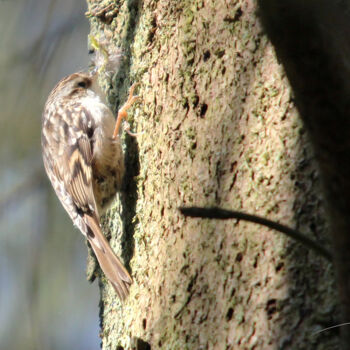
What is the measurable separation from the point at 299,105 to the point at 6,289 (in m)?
2.91

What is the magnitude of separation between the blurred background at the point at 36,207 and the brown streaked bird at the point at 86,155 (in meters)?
0.19

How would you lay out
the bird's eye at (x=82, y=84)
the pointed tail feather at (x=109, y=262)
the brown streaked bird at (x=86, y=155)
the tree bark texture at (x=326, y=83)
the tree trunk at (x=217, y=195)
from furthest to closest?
the bird's eye at (x=82, y=84) < the brown streaked bird at (x=86, y=155) < the pointed tail feather at (x=109, y=262) < the tree trunk at (x=217, y=195) < the tree bark texture at (x=326, y=83)

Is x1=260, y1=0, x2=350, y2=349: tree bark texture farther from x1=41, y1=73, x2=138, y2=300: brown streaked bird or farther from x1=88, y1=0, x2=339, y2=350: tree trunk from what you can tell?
x1=41, y1=73, x2=138, y2=300: brown streaked bird

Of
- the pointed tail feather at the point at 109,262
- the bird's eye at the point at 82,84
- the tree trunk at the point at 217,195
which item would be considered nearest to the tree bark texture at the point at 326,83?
the tree trunk at the point at 217,195

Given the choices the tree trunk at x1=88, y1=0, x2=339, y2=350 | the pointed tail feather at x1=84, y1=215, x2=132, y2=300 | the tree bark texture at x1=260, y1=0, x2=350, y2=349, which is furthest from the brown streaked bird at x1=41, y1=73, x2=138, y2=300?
the tree bark texture at x1=260, y1=0, x2=350, y2=349

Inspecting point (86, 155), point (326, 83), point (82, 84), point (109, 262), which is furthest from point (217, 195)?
point (82, 84)

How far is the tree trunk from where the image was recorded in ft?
3.82

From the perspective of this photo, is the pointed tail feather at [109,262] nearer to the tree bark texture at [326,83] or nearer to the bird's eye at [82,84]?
the bird's eye at [82,84]

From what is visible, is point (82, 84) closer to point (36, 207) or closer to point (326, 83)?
point (36, 207)

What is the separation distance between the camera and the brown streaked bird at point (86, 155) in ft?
6.56

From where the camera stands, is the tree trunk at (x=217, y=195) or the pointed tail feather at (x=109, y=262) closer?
the tree trunk at (x=217, y=195)

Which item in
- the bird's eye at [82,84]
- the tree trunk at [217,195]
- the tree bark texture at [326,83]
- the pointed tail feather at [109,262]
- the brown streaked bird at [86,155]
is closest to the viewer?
the tree bark texture at [326,83]

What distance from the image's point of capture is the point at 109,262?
186 cm

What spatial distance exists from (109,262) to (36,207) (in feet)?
3.98
